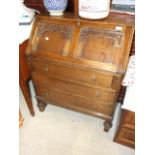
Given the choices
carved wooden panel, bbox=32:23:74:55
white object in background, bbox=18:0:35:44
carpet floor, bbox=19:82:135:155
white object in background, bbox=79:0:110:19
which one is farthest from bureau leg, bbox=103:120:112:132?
white object in background, bbox=18:0:35:44

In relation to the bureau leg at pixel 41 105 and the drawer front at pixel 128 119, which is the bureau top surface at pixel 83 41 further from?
the bureau leg at pixel 41 105

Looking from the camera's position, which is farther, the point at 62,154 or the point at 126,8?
the point at 62,154

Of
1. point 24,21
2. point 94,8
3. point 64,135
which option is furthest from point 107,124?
point 24,21

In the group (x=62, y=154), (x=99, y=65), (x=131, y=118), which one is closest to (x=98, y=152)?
(x=62, y=154)

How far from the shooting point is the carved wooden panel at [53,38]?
1308mm

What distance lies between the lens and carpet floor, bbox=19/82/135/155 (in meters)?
1.51

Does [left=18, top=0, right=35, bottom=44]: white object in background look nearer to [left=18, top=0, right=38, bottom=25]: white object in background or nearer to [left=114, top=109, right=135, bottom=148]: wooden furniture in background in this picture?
[left=18, top=0, right=38, bottom=25]: white object in background

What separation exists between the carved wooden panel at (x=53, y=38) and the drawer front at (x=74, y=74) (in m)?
0.12
